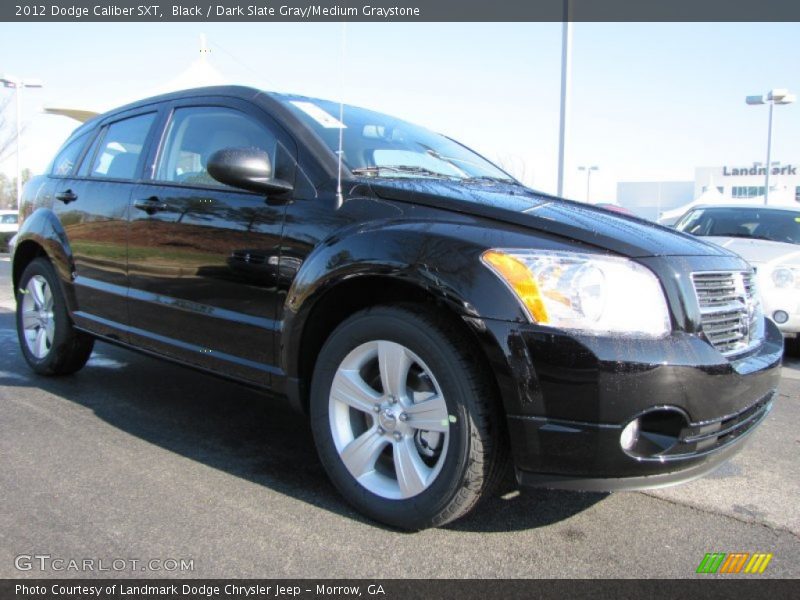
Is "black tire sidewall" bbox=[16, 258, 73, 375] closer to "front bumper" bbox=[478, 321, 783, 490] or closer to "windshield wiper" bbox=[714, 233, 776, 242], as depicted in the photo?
"front bumper" bbox=[478, 321, 783, 490]

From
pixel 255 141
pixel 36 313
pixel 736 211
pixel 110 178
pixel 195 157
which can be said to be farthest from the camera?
pixel 736 211

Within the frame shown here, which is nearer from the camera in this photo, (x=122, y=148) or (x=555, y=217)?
(x=555, y=217)

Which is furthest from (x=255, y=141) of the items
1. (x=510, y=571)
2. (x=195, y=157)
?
(x=510, y=571)

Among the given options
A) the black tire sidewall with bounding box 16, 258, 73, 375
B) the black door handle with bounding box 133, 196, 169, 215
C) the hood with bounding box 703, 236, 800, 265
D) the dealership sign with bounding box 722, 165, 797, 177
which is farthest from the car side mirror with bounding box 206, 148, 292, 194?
the dealership sign with bounding box 722, 165, 797, 177

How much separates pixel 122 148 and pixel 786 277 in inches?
213

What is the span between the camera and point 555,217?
7.98 ft

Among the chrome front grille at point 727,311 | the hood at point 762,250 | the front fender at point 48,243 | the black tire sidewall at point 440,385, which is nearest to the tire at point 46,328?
the front fender at point 48,243

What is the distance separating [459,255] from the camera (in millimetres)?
2244

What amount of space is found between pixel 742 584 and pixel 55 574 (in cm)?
224

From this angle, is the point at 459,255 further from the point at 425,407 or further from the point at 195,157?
the point at 195,157

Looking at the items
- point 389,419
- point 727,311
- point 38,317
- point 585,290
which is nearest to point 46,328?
point 38,317

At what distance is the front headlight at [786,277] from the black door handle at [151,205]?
512 centimetres

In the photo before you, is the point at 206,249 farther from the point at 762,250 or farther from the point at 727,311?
the point at 762,250

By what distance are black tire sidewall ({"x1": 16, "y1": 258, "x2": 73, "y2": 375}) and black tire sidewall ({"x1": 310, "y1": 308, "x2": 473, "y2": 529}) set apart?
2.41m
